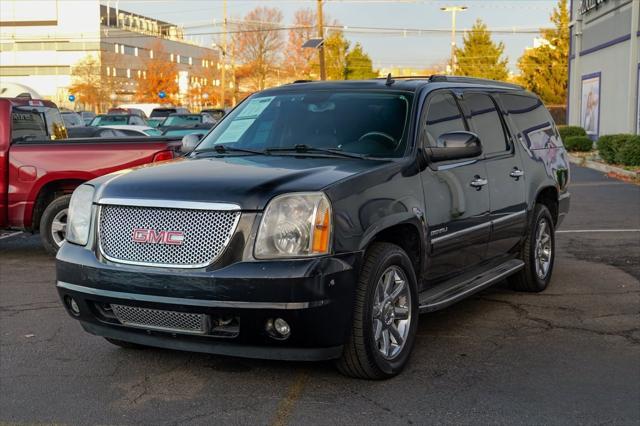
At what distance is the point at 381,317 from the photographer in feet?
16.9

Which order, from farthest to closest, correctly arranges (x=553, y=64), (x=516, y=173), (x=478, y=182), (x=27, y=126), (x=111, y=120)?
1. (x=553, y=64)
2. (x=111, y=120)
3. (x=27, y=126)
4. (x=516, y=173)
5. (x=478, y=182)

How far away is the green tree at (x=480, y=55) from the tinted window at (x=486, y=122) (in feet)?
230

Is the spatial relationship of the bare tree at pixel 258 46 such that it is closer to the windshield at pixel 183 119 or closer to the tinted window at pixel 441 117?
the windshield at pixel 183 119

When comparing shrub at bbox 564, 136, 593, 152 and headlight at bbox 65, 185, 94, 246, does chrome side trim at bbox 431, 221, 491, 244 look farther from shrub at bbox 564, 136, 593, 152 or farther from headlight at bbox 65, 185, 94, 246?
shrub at bbox 564, 136, 593, 152

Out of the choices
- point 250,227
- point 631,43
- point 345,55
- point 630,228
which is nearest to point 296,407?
point 250,227

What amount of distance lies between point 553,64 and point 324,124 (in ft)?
197

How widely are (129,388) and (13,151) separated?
557 cm

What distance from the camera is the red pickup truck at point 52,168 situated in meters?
9.59

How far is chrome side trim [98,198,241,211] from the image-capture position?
4.71 m

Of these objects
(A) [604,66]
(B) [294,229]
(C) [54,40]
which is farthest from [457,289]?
(C) [54,40]

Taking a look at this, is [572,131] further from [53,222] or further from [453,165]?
[453,165]

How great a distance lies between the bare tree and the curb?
47.7m

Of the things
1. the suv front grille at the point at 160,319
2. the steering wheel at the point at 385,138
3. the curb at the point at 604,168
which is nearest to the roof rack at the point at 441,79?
the steering wheel at the point at 385,138

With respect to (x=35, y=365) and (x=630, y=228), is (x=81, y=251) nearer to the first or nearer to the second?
(x=35, y=365)
